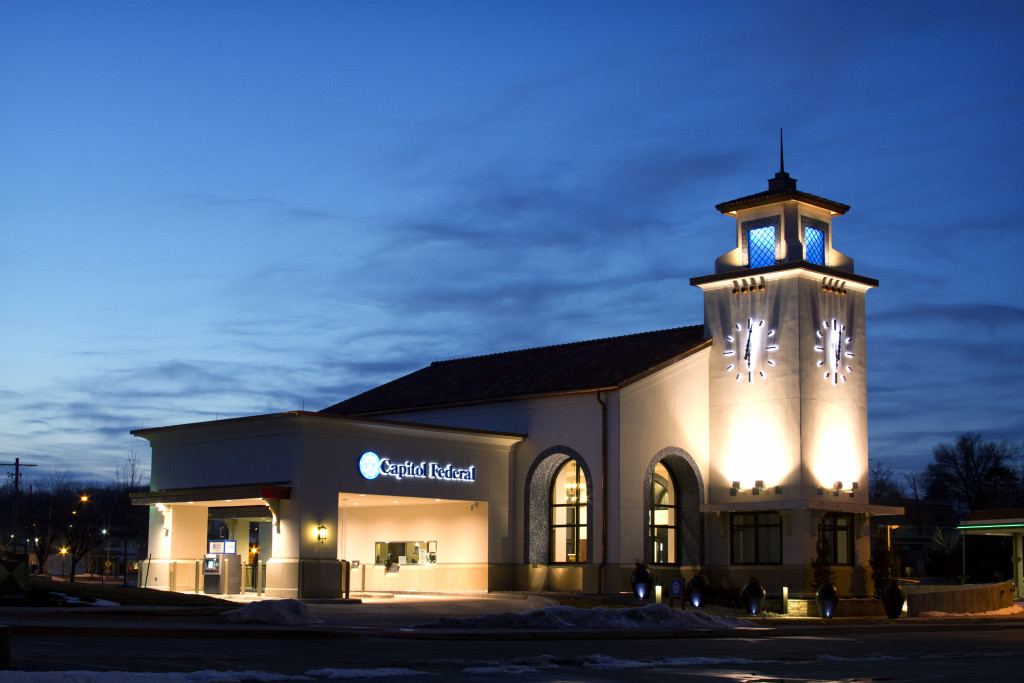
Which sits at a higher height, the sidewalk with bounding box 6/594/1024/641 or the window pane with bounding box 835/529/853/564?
the window pane with bounding box 835/529/853/564

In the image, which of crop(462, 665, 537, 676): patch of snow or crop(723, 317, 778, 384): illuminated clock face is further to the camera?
crop(723, 317, 778, 384): illuminated clock face

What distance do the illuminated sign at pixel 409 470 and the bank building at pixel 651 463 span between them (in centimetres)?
6

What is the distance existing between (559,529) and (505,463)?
9.86 feet

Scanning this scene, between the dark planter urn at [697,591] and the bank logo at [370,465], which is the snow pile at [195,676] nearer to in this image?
the dark planter urn at [697,591]

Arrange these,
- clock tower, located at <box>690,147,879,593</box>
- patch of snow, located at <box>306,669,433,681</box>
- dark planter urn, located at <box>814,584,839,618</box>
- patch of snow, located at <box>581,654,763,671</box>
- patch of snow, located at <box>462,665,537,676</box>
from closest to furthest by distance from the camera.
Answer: patch of snow, located at <box>306,669,433,681</box>, patch of snow, located at <box>462,665,537,676</box>, patch of snow, located at <box>581,654,763,671</box>, dark planter urn, located at <box>814,584,839,618</box>, clock tower, located at <box>690,147,879,593</box>

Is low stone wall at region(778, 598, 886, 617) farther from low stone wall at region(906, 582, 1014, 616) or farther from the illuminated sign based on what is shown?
the illuminated sign

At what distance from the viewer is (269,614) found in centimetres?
2602

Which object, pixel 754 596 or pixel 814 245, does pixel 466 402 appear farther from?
pixel 814 245

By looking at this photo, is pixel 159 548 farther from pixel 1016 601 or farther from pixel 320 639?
pixel 1016 601

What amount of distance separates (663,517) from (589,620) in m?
16.2

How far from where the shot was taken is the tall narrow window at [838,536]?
1642 inches

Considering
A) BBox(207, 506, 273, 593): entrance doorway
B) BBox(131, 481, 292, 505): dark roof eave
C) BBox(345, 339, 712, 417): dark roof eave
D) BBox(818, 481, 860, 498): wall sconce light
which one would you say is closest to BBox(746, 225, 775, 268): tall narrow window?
BBox(345, 339, 712, 417): dark roof eave

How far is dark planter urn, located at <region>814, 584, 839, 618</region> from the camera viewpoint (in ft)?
123

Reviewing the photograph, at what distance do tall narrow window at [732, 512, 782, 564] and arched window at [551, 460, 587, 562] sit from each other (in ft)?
17.4
